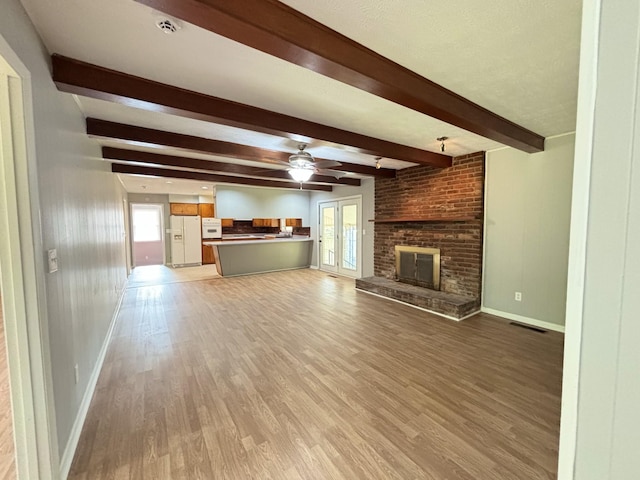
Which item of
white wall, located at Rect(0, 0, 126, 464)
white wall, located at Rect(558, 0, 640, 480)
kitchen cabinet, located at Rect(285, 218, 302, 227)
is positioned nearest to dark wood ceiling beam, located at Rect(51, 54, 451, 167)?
white wall, located at Rect(0, 0, 126, 464)

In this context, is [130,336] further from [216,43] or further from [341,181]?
[341,181]

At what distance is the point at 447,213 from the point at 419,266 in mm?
1073

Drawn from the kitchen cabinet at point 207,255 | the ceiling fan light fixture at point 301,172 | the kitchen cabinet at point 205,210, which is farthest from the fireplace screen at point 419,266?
the kitchen cabinet at point 205,210

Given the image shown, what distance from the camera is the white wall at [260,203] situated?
24.2 ft

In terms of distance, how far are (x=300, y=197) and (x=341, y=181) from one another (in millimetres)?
2252

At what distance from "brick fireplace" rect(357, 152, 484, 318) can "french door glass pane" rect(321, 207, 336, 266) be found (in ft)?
7.00

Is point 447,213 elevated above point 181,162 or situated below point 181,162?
below

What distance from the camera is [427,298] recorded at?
171 inches

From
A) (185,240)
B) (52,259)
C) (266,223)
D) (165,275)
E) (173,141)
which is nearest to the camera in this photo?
(52,259)

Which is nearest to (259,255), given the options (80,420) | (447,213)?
(447,213)

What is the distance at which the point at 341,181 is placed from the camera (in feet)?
21.4

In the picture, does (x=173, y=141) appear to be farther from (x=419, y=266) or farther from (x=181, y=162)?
(x=419, y=266)

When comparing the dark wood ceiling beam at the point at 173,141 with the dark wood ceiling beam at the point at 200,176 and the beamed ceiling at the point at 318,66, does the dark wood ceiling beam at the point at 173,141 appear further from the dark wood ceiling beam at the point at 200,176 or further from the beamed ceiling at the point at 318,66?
the dark wood ceiling beam at the point at 200,176

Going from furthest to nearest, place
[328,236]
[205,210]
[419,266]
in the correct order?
[205,210], [328,236], [419,266]
